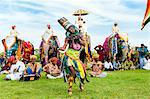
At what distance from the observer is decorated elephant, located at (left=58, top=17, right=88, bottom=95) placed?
1034 cm

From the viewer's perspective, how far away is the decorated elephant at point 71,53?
33.9 feet

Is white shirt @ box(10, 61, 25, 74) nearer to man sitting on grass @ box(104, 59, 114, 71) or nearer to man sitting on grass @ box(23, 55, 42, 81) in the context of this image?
man sitting on grass @ box(23, 55, 42, 81)

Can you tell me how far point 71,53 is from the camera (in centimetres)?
1042

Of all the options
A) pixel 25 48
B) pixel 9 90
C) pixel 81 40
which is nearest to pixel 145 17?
pixel 81 40

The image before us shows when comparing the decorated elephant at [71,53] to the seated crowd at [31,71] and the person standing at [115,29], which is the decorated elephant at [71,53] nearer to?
the seated crowd at [31,71]

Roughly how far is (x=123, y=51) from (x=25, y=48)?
15.9 feet

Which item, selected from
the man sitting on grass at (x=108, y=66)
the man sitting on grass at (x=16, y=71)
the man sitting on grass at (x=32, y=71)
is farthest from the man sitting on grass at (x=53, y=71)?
the man sitting on grass at (x=108, y=66)

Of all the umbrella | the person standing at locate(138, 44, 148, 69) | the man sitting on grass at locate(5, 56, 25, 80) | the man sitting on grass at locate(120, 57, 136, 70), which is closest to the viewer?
the man sitting on grass at locate(5, 56, 25, 80)

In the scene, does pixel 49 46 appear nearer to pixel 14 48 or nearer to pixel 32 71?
pixel 14 48

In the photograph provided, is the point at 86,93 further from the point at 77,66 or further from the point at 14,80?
the point at 14,80

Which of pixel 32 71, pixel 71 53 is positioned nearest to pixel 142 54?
pixel 32 71

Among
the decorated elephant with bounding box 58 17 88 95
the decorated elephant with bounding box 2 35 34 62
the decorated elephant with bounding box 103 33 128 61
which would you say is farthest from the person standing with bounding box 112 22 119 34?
the decorated elephant with bounding box 58 17 88 95

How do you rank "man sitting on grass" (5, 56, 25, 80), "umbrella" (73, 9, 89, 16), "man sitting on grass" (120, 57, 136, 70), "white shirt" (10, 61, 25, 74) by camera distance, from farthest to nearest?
"man sitting on grass" (120, 57, 136, 70) → "umbrella" (73, 9, 89, 16) → "white shirt" (10, 61, 25, 74) → "man sitting on grass" (5, 56, 25, 80)

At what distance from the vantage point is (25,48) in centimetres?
2081
